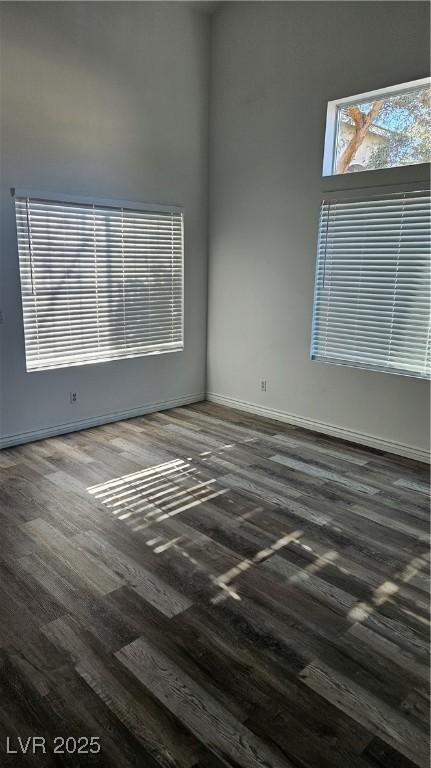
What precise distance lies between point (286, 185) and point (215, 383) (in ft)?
6.87

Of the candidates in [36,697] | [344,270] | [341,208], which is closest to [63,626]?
[36,697]

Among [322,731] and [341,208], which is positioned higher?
[341,208]

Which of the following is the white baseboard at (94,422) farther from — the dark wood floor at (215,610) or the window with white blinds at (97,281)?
the window with white blinds at (97,281)

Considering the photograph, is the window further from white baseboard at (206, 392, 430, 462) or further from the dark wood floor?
the dark wood floor

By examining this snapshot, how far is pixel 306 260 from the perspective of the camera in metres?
4.30

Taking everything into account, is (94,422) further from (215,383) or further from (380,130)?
(380,130)

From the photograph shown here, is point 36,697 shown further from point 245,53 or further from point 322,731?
point 245,53

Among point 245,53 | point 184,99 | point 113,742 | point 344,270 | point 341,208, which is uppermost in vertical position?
point 245,53

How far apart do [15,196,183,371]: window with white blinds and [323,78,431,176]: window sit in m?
1.59

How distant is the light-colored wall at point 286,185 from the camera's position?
3697 mm

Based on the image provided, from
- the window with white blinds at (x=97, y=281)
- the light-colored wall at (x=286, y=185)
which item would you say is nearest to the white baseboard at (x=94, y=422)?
the light-colored wall at (x=286, y=185)

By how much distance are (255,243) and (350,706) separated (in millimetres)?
3855

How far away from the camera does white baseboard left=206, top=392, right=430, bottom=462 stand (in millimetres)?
3875

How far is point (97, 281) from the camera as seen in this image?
424 centimetres
